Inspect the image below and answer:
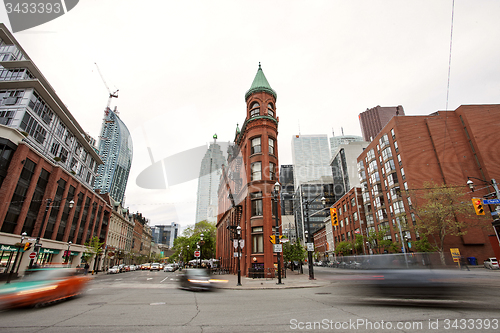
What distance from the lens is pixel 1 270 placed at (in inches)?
1115

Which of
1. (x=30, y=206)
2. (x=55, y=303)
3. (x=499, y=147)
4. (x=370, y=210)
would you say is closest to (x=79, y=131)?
(x=30, y=206)

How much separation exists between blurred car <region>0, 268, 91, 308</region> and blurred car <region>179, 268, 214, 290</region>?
6.12m

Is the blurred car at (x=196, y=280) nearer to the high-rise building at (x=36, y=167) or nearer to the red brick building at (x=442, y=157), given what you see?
the high-rise building at (x=36, y=167)

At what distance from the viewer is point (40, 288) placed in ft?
30.7

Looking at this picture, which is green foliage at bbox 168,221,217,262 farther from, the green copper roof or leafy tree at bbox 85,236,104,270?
the green copper roof

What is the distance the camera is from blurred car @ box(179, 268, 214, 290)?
15156 millimetres

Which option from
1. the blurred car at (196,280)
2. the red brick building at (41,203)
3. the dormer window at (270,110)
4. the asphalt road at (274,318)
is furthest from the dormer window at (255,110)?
the asphalt road at (274,318)

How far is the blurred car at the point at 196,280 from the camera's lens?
15.2 m

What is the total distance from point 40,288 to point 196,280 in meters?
8.14

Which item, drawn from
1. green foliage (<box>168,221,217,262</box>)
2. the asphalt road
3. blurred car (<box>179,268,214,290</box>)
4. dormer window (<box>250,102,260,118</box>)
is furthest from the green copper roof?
green foliage (<box>168,221,217,262</box>)

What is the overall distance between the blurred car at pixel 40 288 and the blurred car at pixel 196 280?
612cm

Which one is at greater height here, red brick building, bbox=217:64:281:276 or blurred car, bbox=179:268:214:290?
red brick building, bbox=217:64:281:276

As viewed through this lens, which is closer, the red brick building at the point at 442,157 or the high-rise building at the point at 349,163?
the red brick building at the point at 442,157

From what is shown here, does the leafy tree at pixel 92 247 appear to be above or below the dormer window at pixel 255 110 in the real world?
below
